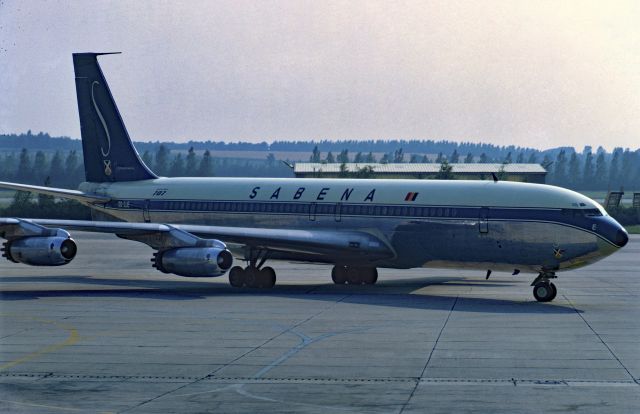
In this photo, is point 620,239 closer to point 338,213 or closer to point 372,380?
point 338,213

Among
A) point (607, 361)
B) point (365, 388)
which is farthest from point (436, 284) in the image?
point (365, 388)

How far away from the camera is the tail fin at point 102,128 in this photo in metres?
49.6

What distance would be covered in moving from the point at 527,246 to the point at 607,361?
13.3 m

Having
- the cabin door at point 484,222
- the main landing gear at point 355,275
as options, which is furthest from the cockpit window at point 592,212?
the main landing gear at point 355,275

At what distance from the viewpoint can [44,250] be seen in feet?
130

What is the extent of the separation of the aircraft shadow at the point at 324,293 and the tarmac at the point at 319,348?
0.10 metres

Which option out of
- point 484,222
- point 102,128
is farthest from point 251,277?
point 102,128

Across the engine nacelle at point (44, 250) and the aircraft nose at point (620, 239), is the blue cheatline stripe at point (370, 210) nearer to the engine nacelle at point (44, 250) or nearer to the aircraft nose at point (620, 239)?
the aircraft nose at point (620, 239)

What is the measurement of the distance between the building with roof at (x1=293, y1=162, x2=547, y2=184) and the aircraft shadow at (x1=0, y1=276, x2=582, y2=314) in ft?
185

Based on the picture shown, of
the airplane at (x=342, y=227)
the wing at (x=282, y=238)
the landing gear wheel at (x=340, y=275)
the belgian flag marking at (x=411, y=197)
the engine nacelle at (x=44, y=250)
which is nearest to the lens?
the airplane at (x=342, y=227)

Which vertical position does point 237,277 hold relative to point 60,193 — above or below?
below

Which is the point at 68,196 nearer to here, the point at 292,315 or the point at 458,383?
the point at 292,315

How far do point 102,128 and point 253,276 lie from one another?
40.8 ft

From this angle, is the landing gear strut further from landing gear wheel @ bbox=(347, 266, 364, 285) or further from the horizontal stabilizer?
the horizontal stabilizer
